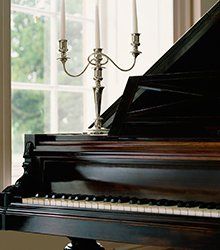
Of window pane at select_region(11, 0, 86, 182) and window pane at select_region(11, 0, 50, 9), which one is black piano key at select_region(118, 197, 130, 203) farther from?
window pane at select_region(11, 0, 50, 9)

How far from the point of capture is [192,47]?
2715 millimetres

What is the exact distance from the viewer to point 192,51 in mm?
2723

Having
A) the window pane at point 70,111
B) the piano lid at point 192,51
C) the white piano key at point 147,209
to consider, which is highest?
the piano lid at point 192,51

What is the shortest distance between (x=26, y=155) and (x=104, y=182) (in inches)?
13.4

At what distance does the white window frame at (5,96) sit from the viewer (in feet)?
9.99

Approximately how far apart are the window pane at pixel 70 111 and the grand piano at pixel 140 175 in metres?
1.10

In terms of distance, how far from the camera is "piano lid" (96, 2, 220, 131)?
8.77 ft

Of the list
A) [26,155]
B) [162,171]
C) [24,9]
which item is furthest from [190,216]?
[24,9]

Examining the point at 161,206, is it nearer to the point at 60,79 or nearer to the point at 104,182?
the point at 104,182

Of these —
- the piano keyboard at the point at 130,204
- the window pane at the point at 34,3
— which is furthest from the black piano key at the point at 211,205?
the window pane at the point at 34,3

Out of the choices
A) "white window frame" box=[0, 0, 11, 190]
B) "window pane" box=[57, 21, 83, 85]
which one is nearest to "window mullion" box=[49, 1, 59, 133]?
"window pane" box=[57, 21, 83, 85]

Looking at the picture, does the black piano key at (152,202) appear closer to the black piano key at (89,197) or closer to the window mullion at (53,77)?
the black piano key at (89,197)

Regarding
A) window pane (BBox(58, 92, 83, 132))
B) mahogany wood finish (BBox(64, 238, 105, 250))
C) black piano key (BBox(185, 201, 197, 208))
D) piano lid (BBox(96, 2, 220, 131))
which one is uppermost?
piano lid (BBox(96, 2, 220, 131))

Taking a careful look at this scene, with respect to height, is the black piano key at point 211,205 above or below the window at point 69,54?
below
